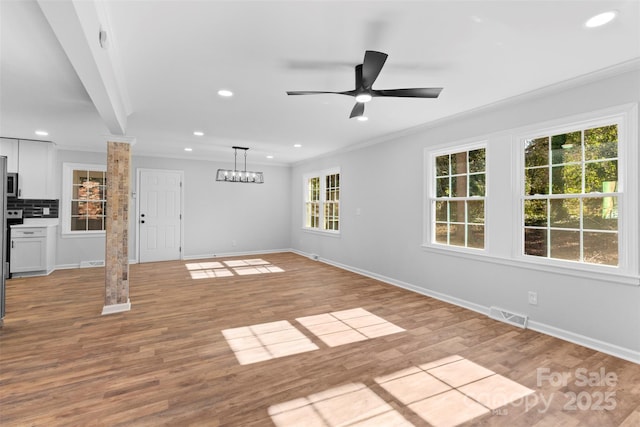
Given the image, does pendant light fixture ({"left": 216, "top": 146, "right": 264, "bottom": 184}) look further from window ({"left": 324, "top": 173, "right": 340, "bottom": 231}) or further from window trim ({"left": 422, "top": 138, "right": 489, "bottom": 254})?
window trim ({"left": 422, "top": 138, "right": 489, "bottom": 254})

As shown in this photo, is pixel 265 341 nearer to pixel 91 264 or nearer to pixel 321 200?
pixel 321 200

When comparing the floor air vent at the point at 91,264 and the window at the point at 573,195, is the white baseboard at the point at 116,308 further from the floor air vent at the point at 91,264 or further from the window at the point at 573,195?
the window at the point at 573,195

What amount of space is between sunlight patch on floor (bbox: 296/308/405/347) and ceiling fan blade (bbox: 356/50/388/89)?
2405mm

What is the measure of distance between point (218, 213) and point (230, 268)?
1.99 meters

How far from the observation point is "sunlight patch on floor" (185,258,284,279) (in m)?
5.97

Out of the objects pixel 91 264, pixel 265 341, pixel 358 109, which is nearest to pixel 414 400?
pixel 265 341

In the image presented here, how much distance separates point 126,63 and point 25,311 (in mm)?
3428

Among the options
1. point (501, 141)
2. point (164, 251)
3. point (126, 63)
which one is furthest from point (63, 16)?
point (164, 251)

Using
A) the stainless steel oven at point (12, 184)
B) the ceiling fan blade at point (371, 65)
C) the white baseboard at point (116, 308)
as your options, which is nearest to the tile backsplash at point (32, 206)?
the stainless steel oven at point (12, 184)

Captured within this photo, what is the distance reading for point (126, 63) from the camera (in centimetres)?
267

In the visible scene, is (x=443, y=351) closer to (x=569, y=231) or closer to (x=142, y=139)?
(x=569, y=231)

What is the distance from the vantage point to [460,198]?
13.8 ft

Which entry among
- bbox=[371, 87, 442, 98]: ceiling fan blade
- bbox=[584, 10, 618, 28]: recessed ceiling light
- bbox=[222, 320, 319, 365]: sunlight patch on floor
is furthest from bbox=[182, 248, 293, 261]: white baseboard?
bbox=[584, 10, 618, 28]: recessed ceiling light

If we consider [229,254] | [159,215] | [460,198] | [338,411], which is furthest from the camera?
[229,254]
